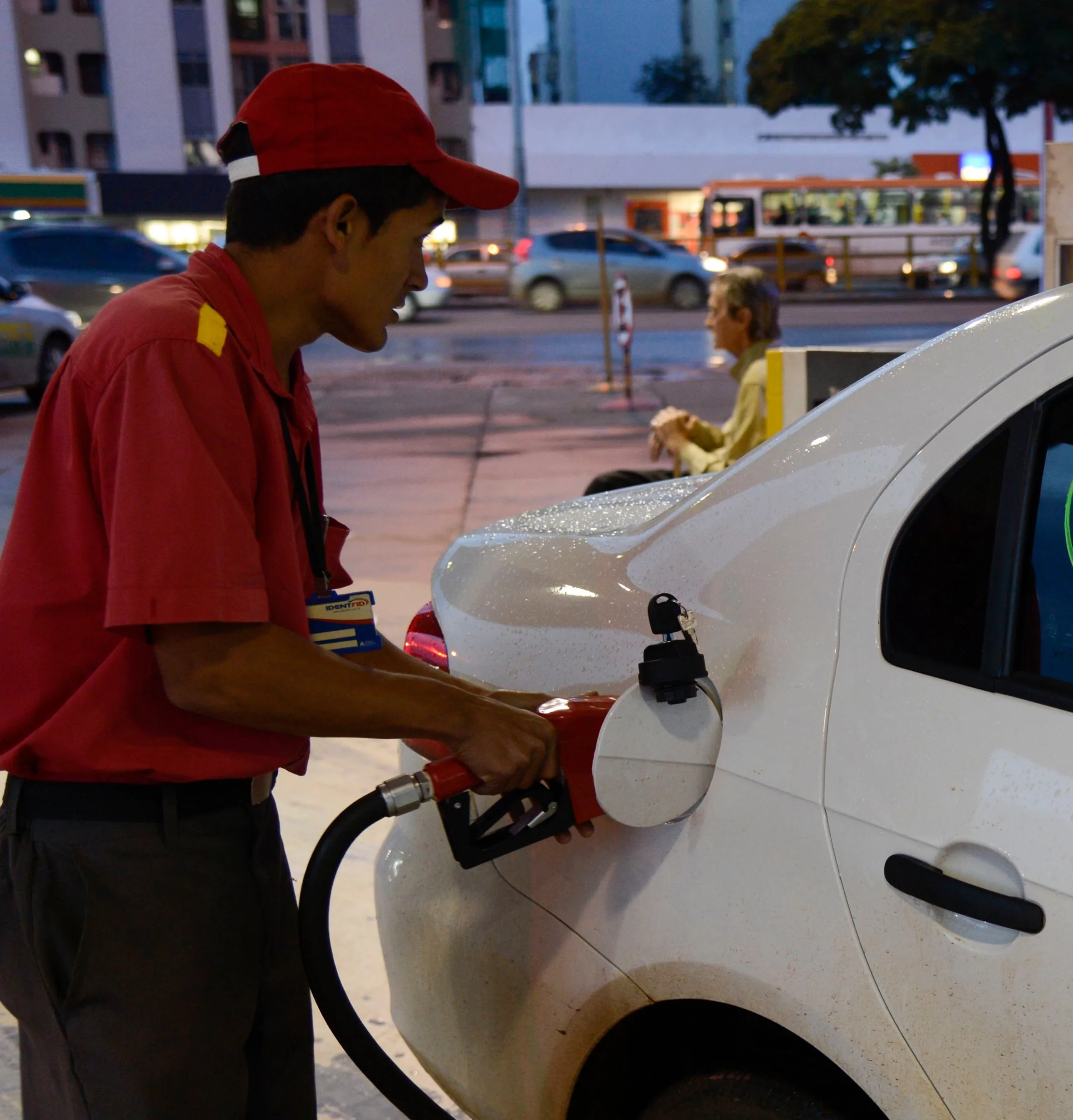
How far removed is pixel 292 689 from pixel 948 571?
0.73 meters

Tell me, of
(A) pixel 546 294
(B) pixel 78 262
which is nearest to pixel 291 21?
(A) pixel 546 294

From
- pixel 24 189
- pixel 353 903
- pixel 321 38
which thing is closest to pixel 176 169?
pixel 321 38

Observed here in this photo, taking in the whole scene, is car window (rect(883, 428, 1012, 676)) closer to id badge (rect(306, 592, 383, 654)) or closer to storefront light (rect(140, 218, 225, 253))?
id badge (rect(306, 592, 383, 654))

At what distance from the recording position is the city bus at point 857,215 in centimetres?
3238

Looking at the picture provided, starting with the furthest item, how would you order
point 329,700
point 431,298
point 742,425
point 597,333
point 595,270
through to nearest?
1. point 595,270
2. point 431,298
3. point 597,333
4. point 742,425
5. point 329,700

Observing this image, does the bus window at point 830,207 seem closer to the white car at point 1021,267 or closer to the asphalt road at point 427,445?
the white car at point 1021,267

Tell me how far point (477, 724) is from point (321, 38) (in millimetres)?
45929

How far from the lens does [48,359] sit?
13.8 m

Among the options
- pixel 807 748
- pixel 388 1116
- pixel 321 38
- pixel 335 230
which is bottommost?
pixel 388 1116

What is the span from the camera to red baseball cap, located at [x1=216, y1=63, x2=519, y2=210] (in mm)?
1553

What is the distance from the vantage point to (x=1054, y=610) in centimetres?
146

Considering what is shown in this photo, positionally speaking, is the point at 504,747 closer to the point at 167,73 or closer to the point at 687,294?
the point at 687,294

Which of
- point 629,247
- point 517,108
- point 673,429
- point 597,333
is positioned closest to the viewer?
point 673,429

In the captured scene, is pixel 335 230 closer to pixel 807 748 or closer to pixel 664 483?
pixel 807 748
